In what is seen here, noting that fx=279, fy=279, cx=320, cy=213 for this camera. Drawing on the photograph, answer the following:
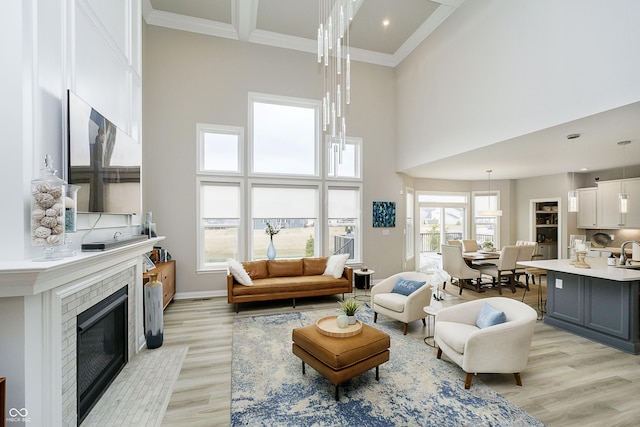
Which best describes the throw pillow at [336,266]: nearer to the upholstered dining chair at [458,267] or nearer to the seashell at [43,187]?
the upholstered dining chair at [458,267]

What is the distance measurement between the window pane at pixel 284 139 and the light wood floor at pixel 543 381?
3375 millimetres

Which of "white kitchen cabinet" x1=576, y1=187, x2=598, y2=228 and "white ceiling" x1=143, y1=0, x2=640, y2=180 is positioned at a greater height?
"white ceiling" x1=143, y1=0, x2=640, y2=180

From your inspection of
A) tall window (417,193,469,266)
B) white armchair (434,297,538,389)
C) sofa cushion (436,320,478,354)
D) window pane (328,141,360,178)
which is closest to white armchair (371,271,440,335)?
sofa cushion (436,320,478,354)

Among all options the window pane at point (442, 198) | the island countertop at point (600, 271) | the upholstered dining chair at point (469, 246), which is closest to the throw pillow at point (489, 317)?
the island countertop at point (600, 271)

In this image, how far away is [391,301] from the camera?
12.9 feet

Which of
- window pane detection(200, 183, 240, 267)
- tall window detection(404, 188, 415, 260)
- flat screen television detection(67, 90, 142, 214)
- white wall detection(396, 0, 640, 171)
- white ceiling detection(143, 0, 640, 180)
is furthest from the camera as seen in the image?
tall window detection(404, 188, 415, 260)

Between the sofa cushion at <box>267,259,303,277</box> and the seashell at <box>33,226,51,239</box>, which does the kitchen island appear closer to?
the sofa cushion at <box>267,259,303,277</box>

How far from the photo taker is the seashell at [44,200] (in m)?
1.63

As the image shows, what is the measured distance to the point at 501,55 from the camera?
405cm

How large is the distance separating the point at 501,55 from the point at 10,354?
19.3 ft

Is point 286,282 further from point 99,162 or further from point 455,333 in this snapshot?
point 99,162

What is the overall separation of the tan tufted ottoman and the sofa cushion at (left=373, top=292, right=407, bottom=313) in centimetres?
111

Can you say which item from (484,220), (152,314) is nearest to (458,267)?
(484,220)

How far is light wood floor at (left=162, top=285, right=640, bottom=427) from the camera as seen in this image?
7.40 feet
